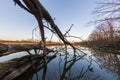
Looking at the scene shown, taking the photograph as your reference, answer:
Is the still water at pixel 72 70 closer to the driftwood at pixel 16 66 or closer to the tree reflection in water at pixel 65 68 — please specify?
the tree reflection in water at pixel 65 68

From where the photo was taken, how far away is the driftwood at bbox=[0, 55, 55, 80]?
168 centimetres

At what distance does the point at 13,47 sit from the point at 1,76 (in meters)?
0.57

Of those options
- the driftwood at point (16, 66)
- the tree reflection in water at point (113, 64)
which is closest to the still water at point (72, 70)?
the tree reflection in water at point (113, 64)

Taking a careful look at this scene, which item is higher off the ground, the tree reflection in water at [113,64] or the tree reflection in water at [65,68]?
the tree reflection in water at [65,68]

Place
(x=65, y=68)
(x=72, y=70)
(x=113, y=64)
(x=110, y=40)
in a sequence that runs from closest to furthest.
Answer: (x=65, y=68), (x=72, y=70), (x=113, y=64), (x=110, y=40)

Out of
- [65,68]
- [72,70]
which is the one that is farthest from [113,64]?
[65,68]

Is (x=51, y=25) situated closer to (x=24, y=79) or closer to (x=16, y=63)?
(x=16, y=63)

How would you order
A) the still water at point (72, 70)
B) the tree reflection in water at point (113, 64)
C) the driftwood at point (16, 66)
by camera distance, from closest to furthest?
the driftwood at point (16, 66) < the still water at point (72, 70) < the tree reflection in water at point (113, 64)

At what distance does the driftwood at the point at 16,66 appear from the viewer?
5.53 ft

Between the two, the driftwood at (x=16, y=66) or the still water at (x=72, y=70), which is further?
the still water at (x=72, y=70)

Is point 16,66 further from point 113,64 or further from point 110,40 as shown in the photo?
point 110,40

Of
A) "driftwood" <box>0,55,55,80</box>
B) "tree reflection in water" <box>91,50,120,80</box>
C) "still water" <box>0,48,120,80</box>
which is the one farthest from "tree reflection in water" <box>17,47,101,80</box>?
"tree reflection in water" <box>91,50,120,80</box>

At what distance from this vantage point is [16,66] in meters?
1.94

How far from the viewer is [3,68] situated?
5.78 feet
